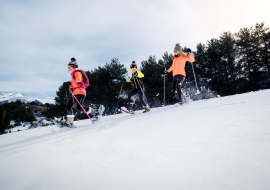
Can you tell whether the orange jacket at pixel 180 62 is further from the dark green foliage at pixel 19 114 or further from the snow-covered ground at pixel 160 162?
the dark green foliage at pixel 19 114

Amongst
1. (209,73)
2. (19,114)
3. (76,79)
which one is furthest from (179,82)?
(19,114)

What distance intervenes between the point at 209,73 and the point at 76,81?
23224 mm

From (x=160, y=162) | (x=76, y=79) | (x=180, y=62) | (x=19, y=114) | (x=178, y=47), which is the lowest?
(x=160, y=162)

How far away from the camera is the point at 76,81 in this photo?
13.1 ft

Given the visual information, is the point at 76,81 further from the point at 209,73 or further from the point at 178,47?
the point at 209,73

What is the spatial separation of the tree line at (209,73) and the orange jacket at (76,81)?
13316 millimetres

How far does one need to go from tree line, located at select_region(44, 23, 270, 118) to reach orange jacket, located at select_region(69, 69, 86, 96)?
1332cm

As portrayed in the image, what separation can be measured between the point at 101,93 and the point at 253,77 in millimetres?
22503

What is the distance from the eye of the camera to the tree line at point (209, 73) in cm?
1820

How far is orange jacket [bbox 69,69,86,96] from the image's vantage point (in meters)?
4.00

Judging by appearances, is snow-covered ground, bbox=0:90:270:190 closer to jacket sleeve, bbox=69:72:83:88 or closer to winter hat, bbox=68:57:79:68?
jacket sleeve, bbox=69:72:83:88

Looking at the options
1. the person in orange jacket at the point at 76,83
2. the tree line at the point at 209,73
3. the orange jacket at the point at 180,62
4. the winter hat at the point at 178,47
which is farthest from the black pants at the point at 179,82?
the tree line at the point at 209,73

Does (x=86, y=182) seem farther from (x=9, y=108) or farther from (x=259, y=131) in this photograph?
(x=9, y=108)

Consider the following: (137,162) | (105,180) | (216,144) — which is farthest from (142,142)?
(216,144)
